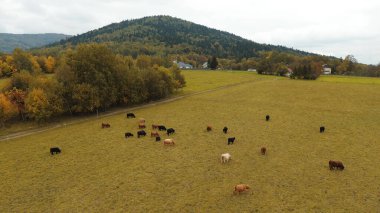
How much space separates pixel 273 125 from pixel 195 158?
19015 mm

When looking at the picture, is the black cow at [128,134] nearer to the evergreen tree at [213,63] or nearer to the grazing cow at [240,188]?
the grazing cow at [240,188]

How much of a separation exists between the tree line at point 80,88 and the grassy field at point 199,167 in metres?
6.15

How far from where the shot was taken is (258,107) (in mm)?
60062

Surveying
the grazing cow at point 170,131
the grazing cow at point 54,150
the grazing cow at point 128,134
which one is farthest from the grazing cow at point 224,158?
the grazing cow at point 54,150

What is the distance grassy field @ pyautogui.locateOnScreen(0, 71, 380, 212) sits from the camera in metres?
22.0

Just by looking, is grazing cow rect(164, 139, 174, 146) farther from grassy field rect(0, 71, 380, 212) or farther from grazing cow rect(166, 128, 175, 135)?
grazing cow rect(166, 128, 175, 135)

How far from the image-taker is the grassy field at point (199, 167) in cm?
2205

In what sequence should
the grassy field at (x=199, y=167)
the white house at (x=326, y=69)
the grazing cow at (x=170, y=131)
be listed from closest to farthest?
1. the grassy field at (x=199, y=167)
2. the grazing cow at (x=170, y=131)
3. the white house at (x=326, y=69)

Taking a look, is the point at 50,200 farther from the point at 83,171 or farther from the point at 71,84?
the point at 71,84

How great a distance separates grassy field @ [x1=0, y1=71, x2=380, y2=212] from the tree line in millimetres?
6154

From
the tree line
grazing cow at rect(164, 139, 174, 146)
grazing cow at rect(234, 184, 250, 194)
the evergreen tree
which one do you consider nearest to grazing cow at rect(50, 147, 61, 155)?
grazing cow at rect(164, 139, 174, 146)

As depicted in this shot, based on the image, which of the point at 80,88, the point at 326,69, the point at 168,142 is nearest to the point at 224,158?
the point at 168,142

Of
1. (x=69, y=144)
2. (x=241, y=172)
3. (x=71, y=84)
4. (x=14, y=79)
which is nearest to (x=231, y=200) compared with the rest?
(x=241, y=172)

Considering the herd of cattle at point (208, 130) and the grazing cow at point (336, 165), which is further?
the grazing cow at point (336, 165)
